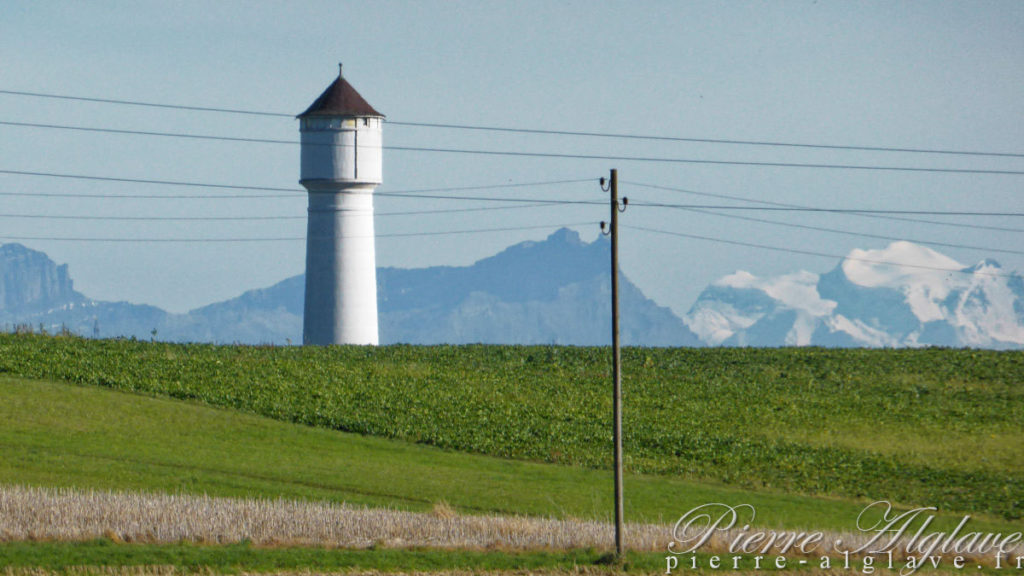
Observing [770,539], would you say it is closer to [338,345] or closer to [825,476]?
[825,476]

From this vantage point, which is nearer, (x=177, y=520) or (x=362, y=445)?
(x=177, y=520)

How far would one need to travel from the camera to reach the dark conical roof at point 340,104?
228ft

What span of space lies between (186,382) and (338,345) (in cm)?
1380

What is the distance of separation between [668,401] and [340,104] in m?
24.2

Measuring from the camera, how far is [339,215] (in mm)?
68875

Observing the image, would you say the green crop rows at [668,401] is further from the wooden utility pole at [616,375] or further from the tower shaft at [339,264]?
the wooden utility pole at [616,375]

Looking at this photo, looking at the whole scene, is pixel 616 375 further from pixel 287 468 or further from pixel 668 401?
pixel 668 401

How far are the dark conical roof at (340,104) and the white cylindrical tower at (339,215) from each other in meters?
0.05

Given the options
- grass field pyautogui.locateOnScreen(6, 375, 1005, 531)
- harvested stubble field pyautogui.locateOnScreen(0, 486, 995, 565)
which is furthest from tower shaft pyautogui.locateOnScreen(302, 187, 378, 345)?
harvested stubble field pyautogui.locateOnScreen(0, 486, 995, 565)

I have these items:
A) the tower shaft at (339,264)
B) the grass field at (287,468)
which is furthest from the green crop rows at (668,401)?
the tower shaft at (339,264)

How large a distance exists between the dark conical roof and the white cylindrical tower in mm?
48

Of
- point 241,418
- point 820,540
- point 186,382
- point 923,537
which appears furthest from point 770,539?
point 186,382

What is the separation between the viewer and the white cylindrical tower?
226 ft

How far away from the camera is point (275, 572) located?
89.0 feet
